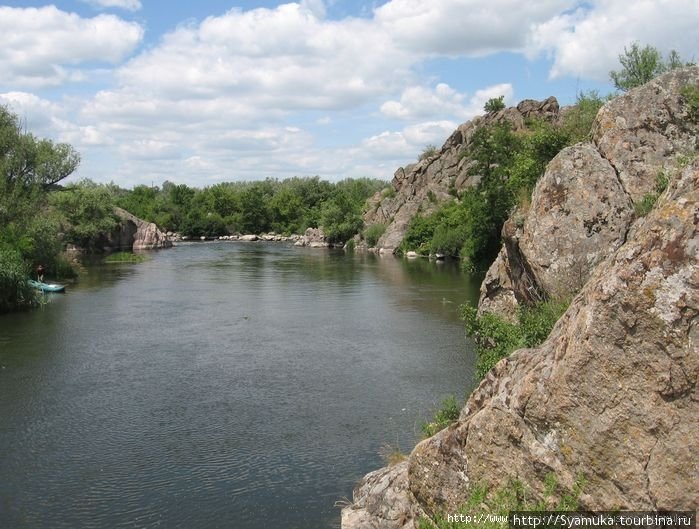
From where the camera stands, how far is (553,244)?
14.0 m

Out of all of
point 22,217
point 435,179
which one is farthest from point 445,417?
point 435,179

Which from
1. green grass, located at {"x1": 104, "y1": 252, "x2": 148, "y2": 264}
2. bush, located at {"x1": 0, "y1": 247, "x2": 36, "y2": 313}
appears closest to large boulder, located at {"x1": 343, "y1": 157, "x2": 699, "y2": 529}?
bush, located at {"x1": 0, "y1": 247, "x2": 36, "y2": 313}

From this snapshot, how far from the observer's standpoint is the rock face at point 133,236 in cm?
8875

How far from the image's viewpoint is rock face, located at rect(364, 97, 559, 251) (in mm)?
86250

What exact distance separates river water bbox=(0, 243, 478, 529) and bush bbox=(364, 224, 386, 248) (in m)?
52.0

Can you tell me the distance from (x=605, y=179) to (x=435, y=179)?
81.4m

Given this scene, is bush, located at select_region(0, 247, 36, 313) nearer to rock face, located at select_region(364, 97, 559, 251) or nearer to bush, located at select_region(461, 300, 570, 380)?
bush, located at select_region(461, 300, 570, 380)

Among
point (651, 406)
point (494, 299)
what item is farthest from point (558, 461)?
point (494, 299)

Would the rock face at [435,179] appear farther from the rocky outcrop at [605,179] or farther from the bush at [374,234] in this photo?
the rocky outcrop at [605,179]

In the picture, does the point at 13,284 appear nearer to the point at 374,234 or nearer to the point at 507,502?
the point at 507,502

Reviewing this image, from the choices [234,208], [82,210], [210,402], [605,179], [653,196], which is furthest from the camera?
[234,208]

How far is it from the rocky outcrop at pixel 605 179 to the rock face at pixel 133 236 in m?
80.6

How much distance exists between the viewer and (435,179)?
9369 centimetres

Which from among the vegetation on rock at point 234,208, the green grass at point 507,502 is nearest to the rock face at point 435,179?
the vegetation on rock at point 234,208
